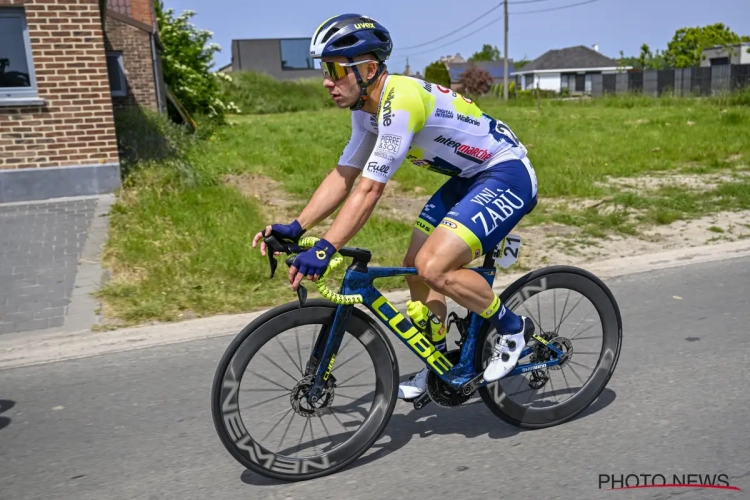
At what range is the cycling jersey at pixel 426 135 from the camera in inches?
119

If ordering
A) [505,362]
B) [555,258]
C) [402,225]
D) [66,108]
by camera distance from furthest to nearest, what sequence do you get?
[66,108] < [402,225] < [555,258] < [505,362]

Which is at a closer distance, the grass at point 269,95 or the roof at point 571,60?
the grass at point 269,95

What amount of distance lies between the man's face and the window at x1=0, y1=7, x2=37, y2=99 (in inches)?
332

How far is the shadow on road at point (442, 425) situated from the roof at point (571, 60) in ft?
284

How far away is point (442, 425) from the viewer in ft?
12.4

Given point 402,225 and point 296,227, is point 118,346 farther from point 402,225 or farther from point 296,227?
point 402,225

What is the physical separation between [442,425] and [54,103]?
8551 millimetres

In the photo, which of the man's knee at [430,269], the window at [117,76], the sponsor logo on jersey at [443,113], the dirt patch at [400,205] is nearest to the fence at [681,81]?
the window at [117,76]

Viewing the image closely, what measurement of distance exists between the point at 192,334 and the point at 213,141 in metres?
14.5

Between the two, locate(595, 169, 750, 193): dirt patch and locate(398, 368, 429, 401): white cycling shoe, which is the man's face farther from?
locate(595, 169, 750, 193): dirt patch

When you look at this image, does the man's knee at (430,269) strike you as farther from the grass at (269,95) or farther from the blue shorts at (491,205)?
the grass at (269,95)

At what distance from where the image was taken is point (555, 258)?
700 centimetres

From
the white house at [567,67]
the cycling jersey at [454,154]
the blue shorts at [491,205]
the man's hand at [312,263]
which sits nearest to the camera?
the man's hand at [312,263]

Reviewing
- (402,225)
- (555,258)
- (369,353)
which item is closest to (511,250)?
(369,353)
